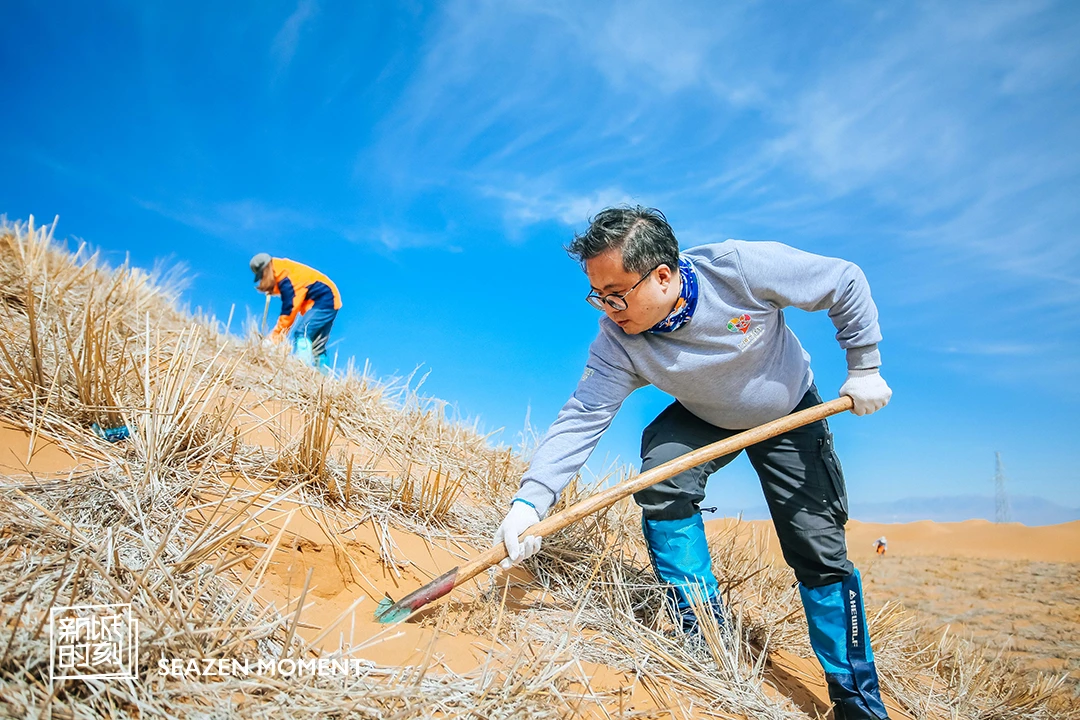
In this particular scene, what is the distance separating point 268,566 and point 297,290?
19.2 ft

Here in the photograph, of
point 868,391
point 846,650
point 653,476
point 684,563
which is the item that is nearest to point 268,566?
point 653,476

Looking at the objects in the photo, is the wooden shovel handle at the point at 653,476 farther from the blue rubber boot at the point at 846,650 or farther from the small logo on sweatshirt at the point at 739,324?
the blue rubber boot at the point at 846,650

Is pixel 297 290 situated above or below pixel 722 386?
above

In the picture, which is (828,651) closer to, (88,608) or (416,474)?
(416,474)

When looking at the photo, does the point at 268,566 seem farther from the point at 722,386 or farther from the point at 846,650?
the point at 846,650

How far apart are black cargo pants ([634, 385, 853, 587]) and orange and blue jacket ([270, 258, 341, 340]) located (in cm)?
581

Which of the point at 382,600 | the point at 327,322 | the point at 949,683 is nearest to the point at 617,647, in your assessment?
the point at 382,600

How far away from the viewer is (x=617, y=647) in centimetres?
229

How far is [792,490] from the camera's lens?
2.61 m

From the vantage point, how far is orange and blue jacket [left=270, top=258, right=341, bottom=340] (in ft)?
24.2

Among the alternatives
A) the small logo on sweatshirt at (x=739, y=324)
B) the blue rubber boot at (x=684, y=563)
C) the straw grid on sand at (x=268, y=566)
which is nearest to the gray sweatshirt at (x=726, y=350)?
the small logo on sweatshirt at (x=739, y=324)

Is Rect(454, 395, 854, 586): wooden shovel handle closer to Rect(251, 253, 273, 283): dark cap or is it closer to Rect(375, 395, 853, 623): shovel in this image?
Rect(375, 395, 853, 623): shovel

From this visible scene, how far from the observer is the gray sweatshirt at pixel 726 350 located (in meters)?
2.50

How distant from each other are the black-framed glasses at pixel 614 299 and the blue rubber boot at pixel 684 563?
3.05 feet
